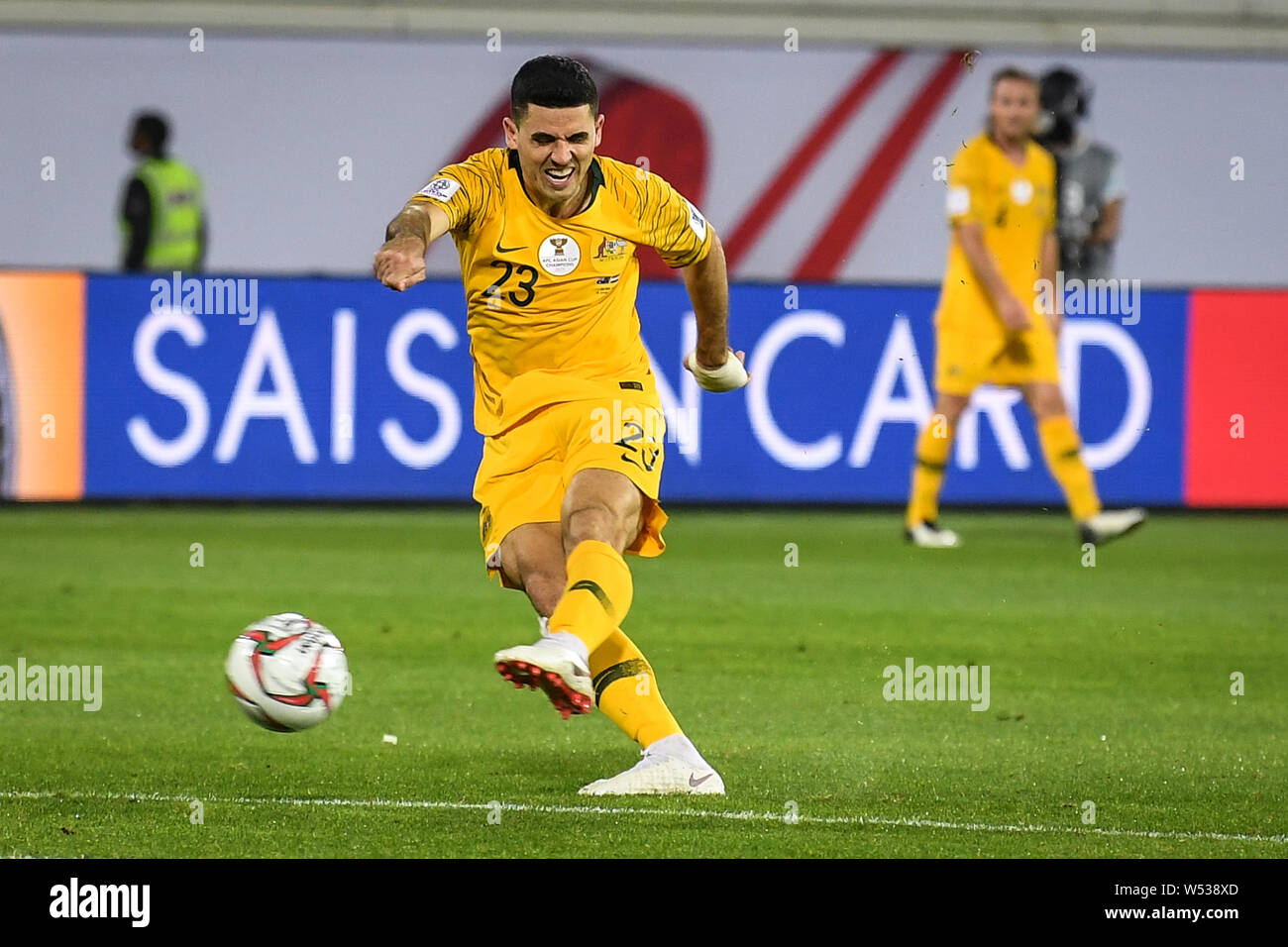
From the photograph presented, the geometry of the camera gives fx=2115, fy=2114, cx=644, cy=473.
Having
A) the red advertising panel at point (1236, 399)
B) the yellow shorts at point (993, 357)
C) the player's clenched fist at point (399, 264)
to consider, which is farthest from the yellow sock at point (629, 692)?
the red advertising panel at point (1236, 399)

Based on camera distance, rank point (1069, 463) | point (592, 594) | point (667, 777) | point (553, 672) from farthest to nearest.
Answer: point (1069, 463) → point (667, 777) → point (592, 594) → point (553, 672)

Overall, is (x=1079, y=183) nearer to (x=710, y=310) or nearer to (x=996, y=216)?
(x=996, y=216)

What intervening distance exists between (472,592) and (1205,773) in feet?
14.8

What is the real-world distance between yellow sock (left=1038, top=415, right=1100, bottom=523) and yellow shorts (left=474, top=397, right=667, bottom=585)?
5.72 metres

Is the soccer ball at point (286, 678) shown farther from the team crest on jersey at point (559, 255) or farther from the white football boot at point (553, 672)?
the team crest on jersey at point (559, 255)

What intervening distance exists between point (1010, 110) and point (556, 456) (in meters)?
6.19

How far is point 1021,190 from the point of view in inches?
433

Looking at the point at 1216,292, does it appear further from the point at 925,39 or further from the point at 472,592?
the point at 472,592

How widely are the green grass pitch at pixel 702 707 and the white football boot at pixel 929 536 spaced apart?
11cm

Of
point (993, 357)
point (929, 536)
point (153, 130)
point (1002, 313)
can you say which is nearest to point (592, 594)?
point (1002, 313)

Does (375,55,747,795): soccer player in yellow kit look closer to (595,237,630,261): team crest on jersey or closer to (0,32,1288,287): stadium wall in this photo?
(595,237,630,261): team crest on jersey

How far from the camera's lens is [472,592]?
374 inches

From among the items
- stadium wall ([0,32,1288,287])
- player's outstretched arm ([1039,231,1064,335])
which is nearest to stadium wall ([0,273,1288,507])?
player's outstretched arm ([1039,231,1064,335])

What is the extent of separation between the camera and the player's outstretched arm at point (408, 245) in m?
4.18
